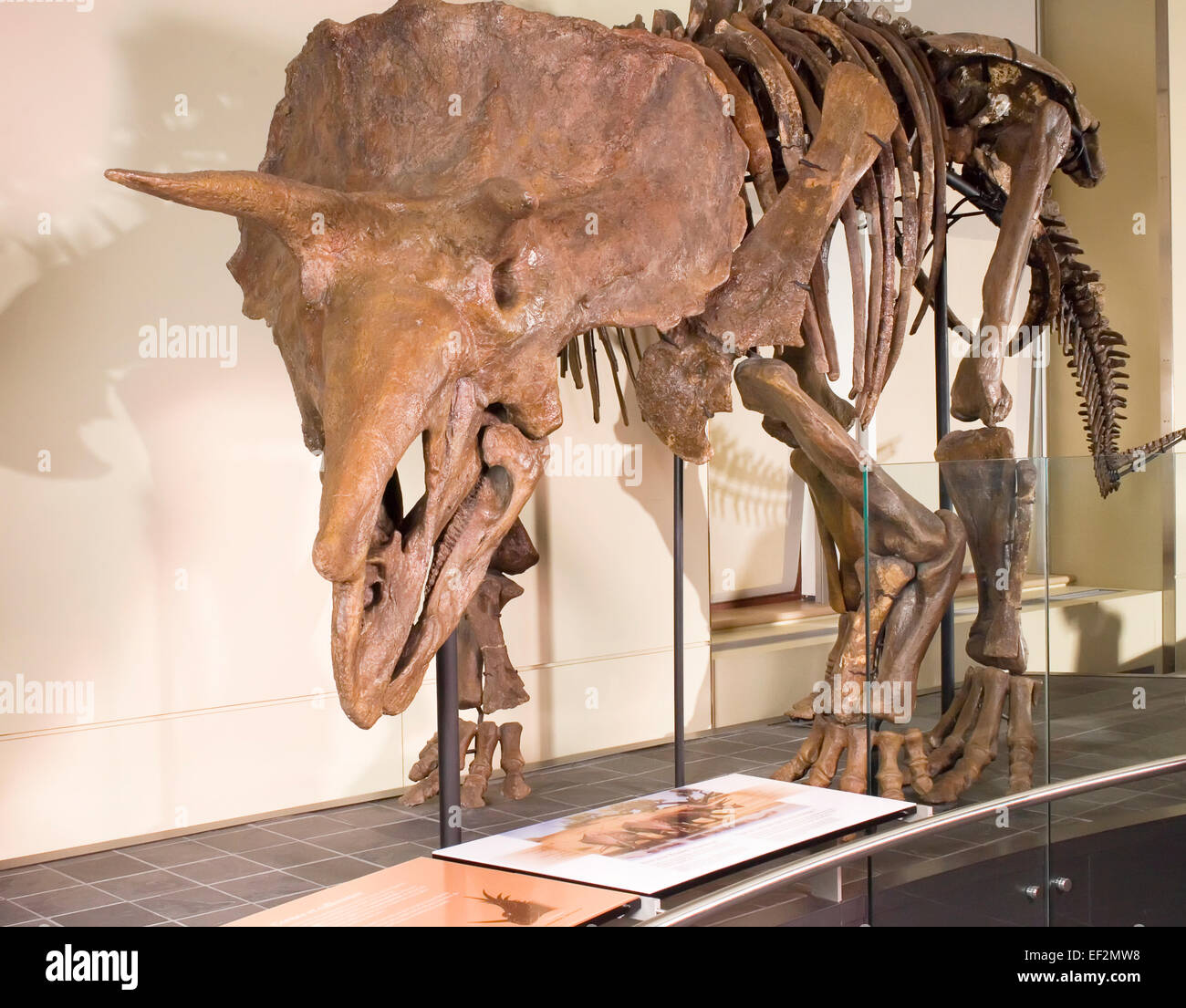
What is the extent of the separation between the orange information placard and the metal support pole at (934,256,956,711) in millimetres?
2057

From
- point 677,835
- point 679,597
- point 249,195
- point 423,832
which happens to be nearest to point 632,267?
point 249,195

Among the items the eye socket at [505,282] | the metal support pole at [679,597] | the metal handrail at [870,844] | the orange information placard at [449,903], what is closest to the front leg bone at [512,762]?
the metal support pole at [679,597]

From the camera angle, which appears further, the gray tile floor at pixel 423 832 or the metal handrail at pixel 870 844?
the gray tile floor at pixel 423 832

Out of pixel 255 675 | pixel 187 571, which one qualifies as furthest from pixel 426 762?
pixel 187 571

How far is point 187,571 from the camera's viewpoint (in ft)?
16.3

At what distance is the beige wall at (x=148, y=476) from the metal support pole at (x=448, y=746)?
2289mm

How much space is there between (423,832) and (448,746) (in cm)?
204

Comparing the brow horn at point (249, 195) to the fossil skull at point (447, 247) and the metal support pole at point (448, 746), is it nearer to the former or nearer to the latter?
the fossil skull at point (447, 247)

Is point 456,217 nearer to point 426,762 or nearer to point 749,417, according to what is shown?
point 426,762

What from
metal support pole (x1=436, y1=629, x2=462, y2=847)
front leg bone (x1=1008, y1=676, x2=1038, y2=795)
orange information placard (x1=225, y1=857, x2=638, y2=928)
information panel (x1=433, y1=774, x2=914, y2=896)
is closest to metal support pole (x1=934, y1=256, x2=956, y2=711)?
front leg bone (x1=1008, y1=676, x2=1038, y2=795)

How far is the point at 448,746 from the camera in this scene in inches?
118

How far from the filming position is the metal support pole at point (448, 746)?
9.55 ft

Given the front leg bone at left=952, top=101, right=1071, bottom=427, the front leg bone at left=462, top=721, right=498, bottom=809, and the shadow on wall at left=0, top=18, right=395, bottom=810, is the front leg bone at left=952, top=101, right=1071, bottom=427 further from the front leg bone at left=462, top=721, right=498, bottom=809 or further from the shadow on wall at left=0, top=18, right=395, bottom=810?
the shadow on wall at left=0, top=18, right=395, bottom=810

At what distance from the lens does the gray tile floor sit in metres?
3.50
